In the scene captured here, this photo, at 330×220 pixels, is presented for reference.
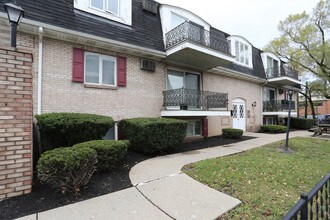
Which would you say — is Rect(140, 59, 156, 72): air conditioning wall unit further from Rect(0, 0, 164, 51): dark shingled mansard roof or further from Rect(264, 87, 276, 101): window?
Rect(264, 87, 276, 101): window

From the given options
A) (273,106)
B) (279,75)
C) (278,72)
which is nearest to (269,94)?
(273,106)

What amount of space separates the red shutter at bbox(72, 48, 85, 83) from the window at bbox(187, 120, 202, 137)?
6303mm

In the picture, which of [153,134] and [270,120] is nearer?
[153,134]

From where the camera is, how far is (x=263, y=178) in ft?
15.1

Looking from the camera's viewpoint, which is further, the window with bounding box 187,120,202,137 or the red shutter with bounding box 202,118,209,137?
the red shutter with bounding box 202,118,209,137

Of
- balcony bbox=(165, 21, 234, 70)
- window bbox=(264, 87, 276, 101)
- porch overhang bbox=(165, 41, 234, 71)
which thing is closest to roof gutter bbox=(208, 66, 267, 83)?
porch overhang bbox=(165, 41, 234, 71)

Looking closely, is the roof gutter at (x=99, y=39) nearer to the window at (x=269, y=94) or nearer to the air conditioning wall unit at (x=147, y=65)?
the air conditioning wall unit at (x=147, y=65)

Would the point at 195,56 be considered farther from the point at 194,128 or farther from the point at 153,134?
the point at 153,134

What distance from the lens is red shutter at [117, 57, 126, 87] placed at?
8070 millimetres

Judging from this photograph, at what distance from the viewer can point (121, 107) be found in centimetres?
816

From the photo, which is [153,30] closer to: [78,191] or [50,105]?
[50,105]

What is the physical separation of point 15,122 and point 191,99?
7.15m

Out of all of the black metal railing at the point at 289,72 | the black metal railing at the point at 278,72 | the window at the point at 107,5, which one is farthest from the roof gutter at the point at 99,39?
the black metal railing at the point at 289,72

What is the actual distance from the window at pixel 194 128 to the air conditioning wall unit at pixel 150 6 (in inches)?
252
